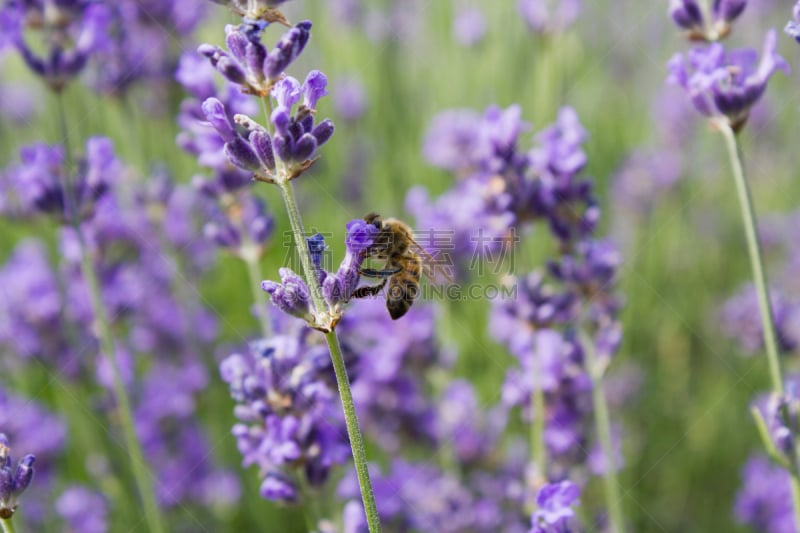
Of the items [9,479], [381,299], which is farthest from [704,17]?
[9,479]

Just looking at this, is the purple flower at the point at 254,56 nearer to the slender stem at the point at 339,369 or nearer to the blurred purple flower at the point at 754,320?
the slender stem at the point at 339,369

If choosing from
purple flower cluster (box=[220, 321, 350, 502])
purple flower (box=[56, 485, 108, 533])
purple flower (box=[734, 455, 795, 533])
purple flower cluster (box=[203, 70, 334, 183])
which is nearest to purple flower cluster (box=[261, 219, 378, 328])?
purple flower cluster (box=[203, 70, 334, 183])

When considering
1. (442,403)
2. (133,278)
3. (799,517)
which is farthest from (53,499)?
(799,517)

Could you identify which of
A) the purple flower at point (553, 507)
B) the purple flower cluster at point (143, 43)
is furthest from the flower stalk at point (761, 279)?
the purple flower cluster at point (143, 43)

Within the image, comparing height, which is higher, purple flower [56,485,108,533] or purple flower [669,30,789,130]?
purple flower [669,30,789,130]

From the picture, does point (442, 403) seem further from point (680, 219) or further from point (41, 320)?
point (680, 219)

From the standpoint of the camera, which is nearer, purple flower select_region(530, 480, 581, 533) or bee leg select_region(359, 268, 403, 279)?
purple flower select_region(530, 480, 581, 533)

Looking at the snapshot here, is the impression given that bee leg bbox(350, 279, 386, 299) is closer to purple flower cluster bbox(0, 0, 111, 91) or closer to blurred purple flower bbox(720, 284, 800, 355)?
purple flower cluster bbox(0, 0, 111, 91)
